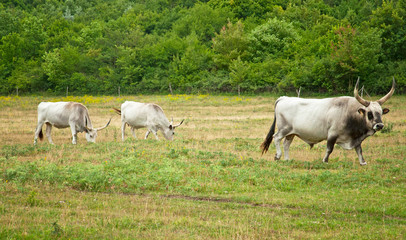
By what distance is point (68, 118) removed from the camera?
20.3m

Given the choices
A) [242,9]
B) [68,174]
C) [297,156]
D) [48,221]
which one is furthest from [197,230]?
[242,9]

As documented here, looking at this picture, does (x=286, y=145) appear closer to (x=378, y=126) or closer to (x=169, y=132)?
(x=378, y=126)

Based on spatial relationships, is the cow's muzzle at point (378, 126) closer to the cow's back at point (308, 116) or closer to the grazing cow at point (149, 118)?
the cow's back at point (308, 116)

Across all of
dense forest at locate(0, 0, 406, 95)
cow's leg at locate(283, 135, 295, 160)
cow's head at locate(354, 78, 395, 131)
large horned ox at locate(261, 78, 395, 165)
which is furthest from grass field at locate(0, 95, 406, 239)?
dense forest at locate(0, 0, 406, 95)

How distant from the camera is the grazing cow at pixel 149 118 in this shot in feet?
69.3

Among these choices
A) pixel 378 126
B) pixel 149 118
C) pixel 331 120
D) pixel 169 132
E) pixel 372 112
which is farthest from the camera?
pixel 149 118

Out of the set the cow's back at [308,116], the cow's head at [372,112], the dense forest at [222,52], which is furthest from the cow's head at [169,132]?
the dense forest at [222,52]

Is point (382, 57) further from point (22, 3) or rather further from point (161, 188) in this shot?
point (22, 3)

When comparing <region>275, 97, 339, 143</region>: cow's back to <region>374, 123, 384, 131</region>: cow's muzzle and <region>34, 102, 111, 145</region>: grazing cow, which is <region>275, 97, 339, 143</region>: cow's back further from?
<region>34, 102, 111, 145</region>: grazing cow

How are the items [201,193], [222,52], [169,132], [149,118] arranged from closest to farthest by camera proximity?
[201,193], [169,132], [149,118], [222,52]

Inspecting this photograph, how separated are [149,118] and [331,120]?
10.1 metres

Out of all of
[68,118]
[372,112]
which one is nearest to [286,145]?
[372,112]

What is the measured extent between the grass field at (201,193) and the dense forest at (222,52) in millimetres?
32766

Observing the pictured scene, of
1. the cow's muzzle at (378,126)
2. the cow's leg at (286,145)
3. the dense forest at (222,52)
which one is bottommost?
the cow's leg at (286,145)
